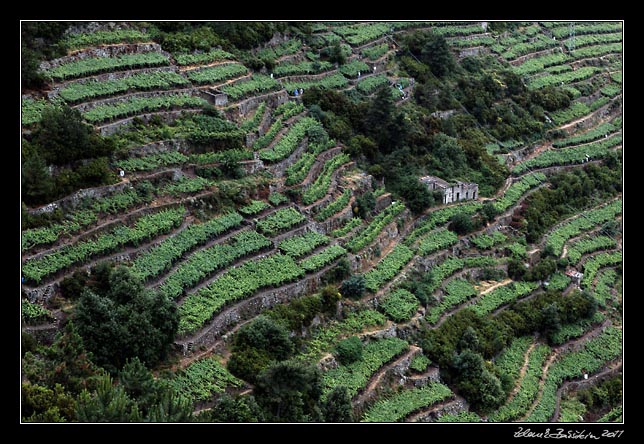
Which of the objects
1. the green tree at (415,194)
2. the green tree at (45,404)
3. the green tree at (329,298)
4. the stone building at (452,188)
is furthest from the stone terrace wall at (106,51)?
the green tree at (45,404)

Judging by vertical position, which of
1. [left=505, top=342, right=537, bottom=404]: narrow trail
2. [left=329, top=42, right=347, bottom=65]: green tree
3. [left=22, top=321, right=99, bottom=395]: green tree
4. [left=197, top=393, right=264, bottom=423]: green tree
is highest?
[left=329, top=42, right=347, bottom=65]: green tree

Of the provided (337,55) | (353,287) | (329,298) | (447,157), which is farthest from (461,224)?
(337,55)

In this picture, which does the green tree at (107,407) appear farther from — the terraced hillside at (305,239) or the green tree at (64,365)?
the green tree at (64,365)

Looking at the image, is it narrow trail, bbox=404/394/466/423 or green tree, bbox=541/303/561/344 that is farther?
green tree, bbox=541/303/561/344

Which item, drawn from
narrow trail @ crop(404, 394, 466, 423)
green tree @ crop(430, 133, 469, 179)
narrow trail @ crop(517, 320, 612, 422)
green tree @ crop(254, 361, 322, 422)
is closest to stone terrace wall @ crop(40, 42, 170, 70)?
green tree @ crop(430, 133, 469, 179)

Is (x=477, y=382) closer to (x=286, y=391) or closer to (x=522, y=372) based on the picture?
(x=522, y=372)

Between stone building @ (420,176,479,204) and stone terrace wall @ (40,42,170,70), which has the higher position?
stone terrace wall @ (40,42,170,70)

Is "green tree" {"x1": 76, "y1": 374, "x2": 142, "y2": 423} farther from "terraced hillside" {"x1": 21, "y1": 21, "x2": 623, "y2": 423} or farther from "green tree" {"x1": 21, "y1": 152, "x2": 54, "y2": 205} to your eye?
"green tree" {"x1": 21, "y1": 152, "x2": 54, "y2": 205}
